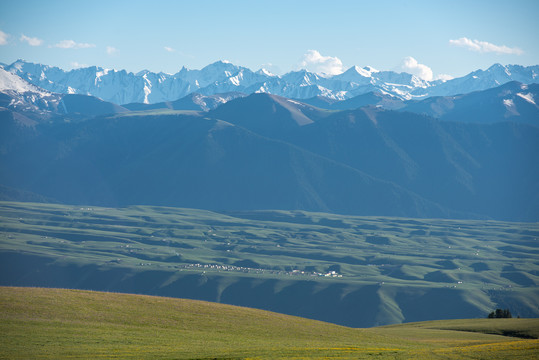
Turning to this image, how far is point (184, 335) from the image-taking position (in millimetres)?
73625

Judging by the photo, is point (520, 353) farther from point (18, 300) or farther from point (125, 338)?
point (18, 300)

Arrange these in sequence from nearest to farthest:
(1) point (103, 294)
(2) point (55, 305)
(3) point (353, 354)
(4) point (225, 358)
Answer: (4) point (225, 358), (3) point (353, 354), (2) point (55, 305), (1) point (103, 294)

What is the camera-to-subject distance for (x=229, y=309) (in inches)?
3524

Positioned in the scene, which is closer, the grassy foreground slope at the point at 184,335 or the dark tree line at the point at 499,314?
the grassy foreground slope at the point at 184,335

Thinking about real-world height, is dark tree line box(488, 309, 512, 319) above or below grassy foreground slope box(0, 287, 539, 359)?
below

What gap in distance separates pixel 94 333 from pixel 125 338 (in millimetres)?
3645

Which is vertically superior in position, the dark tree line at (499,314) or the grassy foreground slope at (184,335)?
the grassy foreground slope at (184,335)

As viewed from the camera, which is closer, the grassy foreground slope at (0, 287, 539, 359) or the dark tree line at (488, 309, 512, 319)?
the grassy foreground slope at (0, 287, 539, 359)

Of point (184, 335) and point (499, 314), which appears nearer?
point (184, 335)

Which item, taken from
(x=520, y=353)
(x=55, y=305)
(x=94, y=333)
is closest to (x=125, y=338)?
(x=94, y=333)

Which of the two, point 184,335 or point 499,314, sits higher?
point 184,335

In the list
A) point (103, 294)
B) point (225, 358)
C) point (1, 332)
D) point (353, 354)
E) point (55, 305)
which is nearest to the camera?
point (225, 358)

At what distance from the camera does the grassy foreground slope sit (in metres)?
61.8

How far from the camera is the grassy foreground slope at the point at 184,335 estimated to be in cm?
6181
